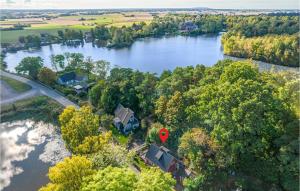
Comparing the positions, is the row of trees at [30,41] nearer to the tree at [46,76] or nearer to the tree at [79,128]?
the tree at [46,76]

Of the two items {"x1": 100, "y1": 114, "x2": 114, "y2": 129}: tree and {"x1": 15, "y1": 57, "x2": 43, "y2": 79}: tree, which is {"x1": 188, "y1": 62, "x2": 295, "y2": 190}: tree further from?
{"x1": 15, "y1": 57, "x2": 43, "y2": 79}: tree

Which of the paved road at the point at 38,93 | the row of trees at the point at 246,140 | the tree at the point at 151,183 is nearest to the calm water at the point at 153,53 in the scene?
the paved road at the point at 38,93

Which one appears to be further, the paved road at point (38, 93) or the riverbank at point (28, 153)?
the paved road at point (38, 93)

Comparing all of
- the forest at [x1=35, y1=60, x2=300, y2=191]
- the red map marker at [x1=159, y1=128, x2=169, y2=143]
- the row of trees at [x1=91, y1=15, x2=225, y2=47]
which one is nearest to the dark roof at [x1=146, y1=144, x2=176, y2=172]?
the red map marker at [x1=159, y1=128, x2=169, y2=143]

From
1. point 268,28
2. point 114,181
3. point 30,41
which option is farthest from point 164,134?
point 30,41

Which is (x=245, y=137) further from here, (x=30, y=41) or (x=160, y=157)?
(x=30, y=41)

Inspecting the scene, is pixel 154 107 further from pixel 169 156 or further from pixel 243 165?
pixel 243 165

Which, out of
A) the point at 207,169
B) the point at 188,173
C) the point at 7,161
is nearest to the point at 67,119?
the point at 7,161
